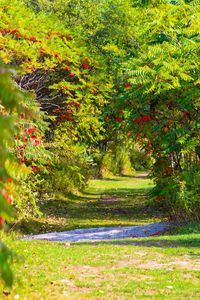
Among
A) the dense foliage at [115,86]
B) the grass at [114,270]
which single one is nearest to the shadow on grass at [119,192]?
the dense foliage at [115,86]

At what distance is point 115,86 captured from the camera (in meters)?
22.7

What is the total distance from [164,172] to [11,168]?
1491 cm

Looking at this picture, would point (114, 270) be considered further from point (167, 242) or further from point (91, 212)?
point (91, 212)

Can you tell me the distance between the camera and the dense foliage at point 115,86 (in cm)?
1496

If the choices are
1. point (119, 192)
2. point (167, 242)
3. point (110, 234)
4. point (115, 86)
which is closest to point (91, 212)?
point (115, 86)

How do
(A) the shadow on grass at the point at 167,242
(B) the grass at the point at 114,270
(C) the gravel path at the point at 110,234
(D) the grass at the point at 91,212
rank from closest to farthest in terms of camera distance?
(B) the grass at the point at 114,270 < (A) the shadow on grass at the point at 167,242 < (C) the gravel path at the point at 110,234 < (D) the grass at the point at 91,212

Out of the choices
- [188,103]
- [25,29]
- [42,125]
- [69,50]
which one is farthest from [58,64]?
[188,103]

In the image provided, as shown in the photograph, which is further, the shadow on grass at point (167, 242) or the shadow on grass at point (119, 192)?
the shadow on grass at point (119, 192)

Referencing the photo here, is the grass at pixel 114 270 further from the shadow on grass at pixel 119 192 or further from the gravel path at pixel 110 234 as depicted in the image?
the shadow on grass at pixel 119 192

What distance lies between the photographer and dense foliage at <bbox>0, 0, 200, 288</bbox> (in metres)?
15.0

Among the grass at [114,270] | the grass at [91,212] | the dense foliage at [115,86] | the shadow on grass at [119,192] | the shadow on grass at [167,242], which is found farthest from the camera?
the shadow on grass at [119,192]

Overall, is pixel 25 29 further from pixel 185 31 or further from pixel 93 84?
pixel 185 31

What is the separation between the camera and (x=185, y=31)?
596 inches

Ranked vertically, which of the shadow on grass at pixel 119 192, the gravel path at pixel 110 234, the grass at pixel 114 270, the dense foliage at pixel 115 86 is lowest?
the gravel path at pixel 110 234
